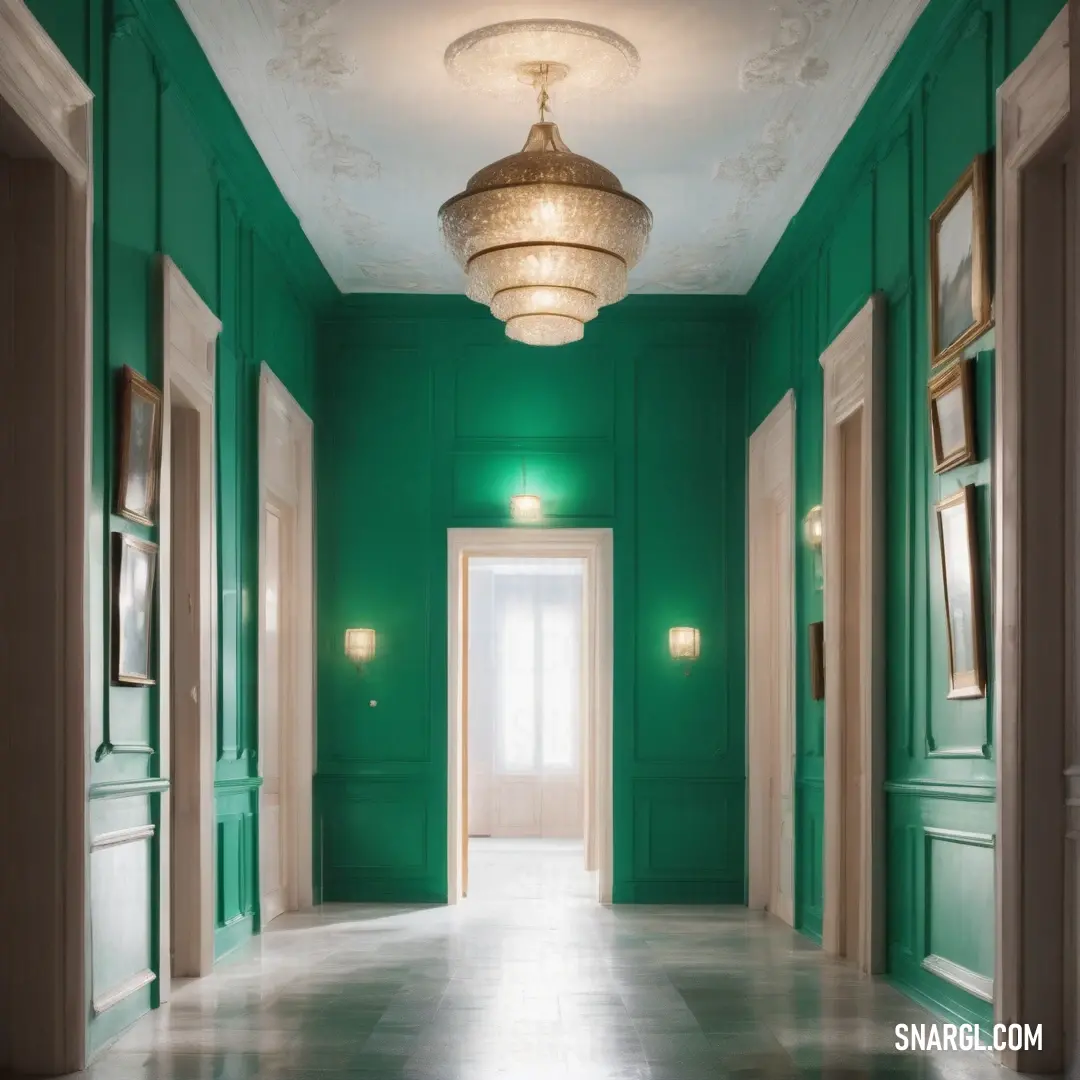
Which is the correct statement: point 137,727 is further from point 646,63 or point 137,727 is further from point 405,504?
point 405,504

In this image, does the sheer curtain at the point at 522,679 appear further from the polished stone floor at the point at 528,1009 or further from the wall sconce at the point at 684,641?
the polished stone floor at the point at 528,1009

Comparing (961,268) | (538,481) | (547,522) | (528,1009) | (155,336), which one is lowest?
(528,1009)

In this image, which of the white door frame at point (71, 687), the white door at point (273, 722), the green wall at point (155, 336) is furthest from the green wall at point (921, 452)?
the white door at point (273, 722)

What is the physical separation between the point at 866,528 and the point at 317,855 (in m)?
5.31

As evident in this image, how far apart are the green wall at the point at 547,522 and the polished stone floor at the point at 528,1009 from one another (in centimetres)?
112

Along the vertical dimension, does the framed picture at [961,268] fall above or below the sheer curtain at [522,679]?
above

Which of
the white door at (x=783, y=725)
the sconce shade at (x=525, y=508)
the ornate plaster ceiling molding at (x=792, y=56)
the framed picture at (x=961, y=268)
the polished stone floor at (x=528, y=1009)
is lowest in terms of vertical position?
the polished stone floor at (x=528, y=1009)

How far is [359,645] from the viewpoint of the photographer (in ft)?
36.2

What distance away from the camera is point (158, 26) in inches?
257

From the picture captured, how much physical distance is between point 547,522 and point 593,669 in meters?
1.18

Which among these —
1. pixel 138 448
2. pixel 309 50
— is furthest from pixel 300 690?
pixel 309 50

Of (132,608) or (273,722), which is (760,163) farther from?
(273,722)

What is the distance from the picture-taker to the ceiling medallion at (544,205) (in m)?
6.84

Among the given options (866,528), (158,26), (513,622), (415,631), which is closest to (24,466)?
(158,26)
